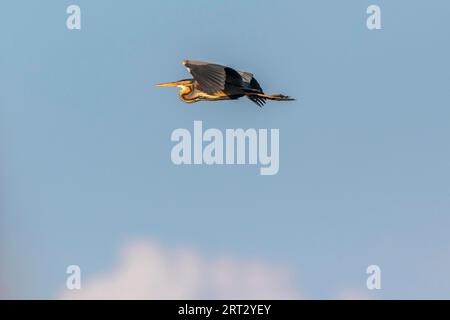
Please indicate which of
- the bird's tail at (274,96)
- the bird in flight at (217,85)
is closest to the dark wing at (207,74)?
the bird in flight at (217,85)

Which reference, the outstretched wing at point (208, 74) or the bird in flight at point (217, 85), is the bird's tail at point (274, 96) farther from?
the outstretched wing at point (208, 74)

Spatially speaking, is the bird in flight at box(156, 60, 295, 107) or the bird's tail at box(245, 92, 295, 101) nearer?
the bird in flight at box(156, 60, 295, 107)

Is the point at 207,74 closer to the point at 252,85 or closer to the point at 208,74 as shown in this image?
the point at 208,74

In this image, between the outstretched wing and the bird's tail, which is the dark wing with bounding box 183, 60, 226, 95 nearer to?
the outstretched wing

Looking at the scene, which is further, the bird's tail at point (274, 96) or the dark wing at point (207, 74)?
the bird's tail at point (274, 96)

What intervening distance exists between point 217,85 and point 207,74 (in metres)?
0.40

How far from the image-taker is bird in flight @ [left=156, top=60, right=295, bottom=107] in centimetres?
2661

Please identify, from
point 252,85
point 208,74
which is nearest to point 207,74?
point 208,74

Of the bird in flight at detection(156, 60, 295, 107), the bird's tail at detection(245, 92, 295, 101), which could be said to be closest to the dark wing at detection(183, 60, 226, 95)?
the bird in flight at detection(156, 60, 295, 107)

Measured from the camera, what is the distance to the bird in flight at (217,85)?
26.6m
